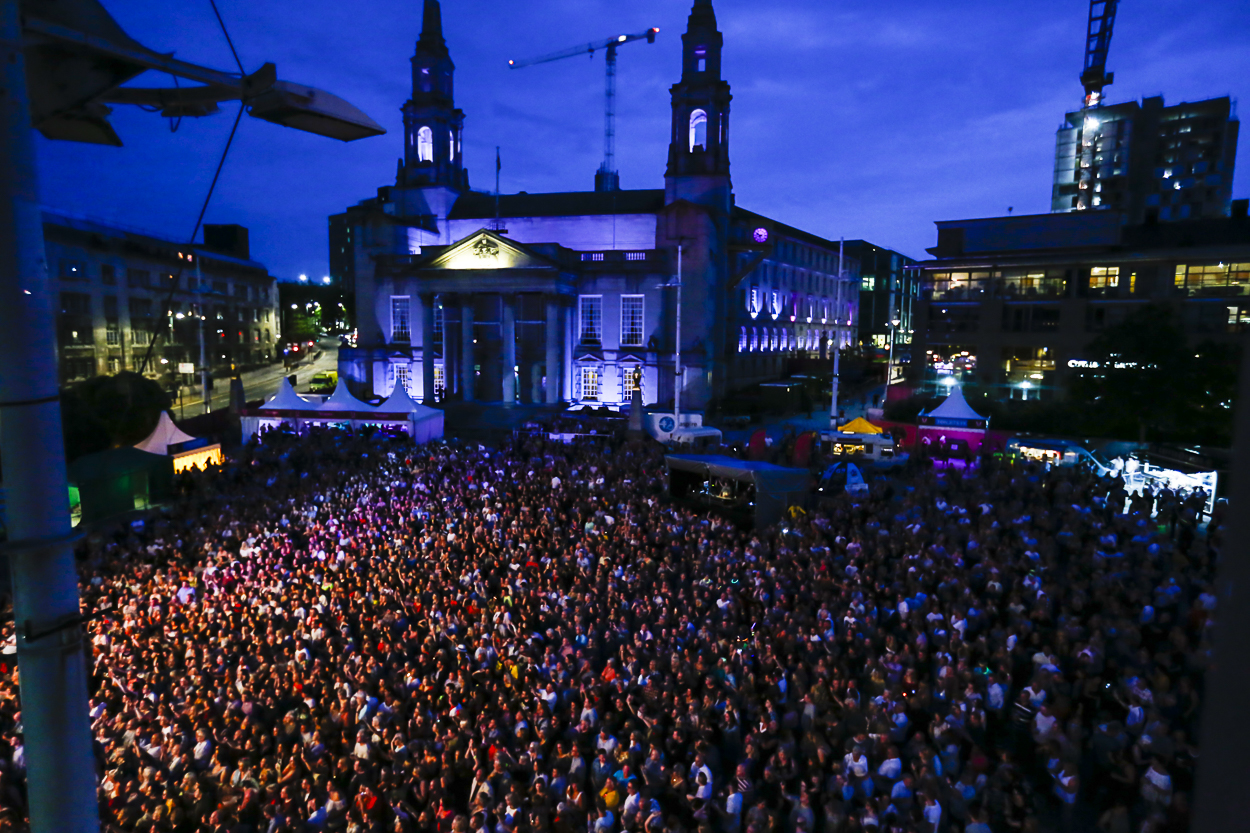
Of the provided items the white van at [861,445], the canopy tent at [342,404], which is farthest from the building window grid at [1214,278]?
the canopy tent at [342,404]

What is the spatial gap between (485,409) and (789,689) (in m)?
33.5

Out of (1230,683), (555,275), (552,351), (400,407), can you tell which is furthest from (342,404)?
(1230,683)

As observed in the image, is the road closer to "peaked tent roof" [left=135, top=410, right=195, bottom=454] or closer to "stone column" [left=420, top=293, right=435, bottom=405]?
"stone column" [left=420, top=293, right=435, bottom=405]

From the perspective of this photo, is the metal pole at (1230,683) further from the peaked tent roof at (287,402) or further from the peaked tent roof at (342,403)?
the peaked tent roof at (287,402)

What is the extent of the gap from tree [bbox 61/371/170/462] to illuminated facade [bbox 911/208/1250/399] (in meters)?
44.2

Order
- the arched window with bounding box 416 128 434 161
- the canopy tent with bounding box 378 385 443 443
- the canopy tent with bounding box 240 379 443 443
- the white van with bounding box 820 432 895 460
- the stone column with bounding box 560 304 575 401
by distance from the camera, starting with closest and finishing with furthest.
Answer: the white van with bounding box 820 432 895 460 < the canopy tent with bounding box 378 385 443 443 < the canopy tent with bounding box 240 379 443 443 < the stone column with bounding box 560 304 575 401 < the arched window with bounding box 416 128 434 161

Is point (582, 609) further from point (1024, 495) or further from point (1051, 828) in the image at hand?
point (1024, 495)

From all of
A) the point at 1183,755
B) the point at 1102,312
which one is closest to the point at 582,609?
the point at 1183,755

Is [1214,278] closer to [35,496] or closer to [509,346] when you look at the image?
[509,346]

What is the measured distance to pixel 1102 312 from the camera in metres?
42.8

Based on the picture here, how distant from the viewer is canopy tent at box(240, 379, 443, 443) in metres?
31.3

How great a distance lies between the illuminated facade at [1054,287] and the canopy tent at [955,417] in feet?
54.3

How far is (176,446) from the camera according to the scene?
26625mm

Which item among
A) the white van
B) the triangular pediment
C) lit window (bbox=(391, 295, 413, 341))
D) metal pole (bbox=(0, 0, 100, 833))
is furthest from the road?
metal pole (bbox=(0, 0, 100, 833))
